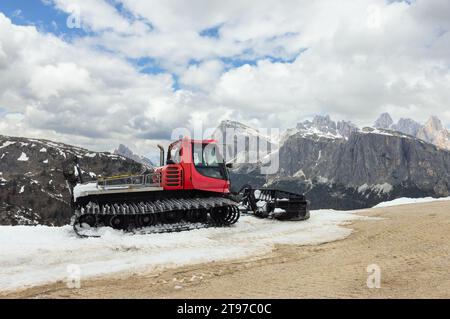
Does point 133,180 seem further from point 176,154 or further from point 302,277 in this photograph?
point 302,277

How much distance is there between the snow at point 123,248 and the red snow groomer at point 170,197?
2.47ft

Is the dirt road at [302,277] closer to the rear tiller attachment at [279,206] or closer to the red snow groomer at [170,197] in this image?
the red snow groomer at [170,197]

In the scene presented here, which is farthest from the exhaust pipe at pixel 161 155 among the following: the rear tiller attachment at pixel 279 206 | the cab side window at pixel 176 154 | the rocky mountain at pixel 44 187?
the rocky mountain at pixel 44 187

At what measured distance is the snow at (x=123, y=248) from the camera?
31.0 feet

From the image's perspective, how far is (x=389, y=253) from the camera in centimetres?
1075

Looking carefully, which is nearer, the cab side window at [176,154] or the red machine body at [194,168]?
the red machine body at [194,168]

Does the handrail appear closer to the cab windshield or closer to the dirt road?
the cab windshield

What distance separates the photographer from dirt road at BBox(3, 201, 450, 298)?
24.4 feet

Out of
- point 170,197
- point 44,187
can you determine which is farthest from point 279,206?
point 44,187

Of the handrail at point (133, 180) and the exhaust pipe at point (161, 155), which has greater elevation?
the exhaust pipe at point (161, 155)

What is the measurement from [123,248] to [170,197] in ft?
15.8
